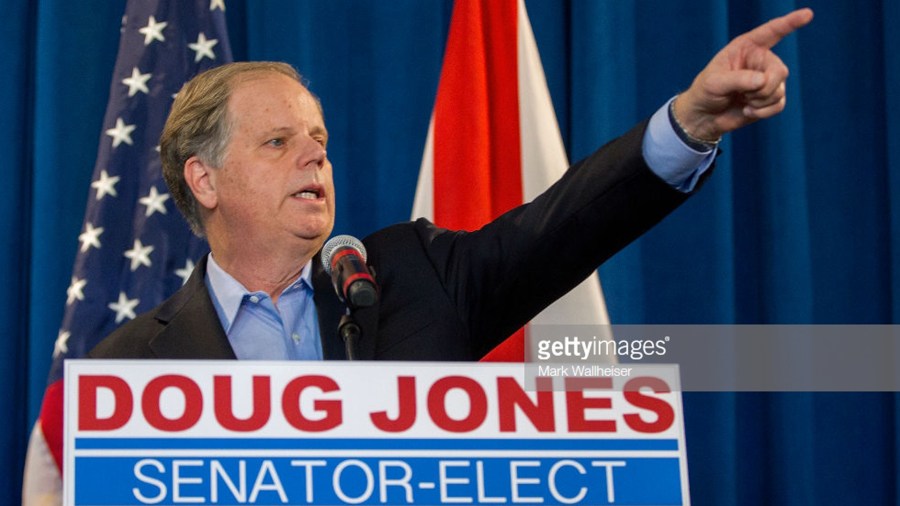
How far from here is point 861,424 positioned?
3176 mm

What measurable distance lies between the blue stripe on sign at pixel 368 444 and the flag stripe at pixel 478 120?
1650mm

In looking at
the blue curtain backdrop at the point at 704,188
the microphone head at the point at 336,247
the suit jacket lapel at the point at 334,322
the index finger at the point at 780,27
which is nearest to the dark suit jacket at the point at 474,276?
the suit jacket lapel at the point at 334,322

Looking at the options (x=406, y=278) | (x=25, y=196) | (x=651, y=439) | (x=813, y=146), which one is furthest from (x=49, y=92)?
(x=651, y=439)

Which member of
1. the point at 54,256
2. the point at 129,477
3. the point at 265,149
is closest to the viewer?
the point at 129,477

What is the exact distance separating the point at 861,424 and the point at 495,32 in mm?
1410

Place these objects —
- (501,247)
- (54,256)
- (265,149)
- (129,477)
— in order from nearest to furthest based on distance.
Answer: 1. (129,477)
2. (501,247)
3. (265,149)
4. (54,256)

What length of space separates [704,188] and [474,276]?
4.57 feet

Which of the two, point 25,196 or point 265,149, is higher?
point 25,196

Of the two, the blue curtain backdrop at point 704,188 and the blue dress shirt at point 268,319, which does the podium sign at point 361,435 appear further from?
the blue curtain backdrop at point 704,188

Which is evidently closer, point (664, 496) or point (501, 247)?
point (664, 496)

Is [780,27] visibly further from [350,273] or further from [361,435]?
→ [361,435]

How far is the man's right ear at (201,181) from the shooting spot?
2.17m

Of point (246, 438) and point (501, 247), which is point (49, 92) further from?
point (246, 438)

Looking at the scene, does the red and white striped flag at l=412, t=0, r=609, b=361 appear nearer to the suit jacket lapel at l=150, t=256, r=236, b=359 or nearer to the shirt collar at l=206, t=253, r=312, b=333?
the shirt collar at l=206, t=253, r=312, b=333
